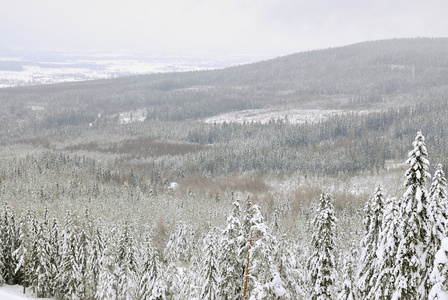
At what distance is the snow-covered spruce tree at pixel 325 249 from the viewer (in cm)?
2475

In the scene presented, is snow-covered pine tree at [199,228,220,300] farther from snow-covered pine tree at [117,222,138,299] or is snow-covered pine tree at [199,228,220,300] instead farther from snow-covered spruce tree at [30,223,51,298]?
snow-covered spruce tree at [30,223,51,298]

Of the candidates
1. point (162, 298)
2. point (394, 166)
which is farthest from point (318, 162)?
point (162, 298)

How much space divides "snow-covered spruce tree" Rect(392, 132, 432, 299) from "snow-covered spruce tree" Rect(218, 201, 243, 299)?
835 centimetres

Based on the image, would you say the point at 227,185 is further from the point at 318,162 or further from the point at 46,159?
the point at 46,159

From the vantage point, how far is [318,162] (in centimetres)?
19062

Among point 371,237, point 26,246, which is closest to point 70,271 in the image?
point 26,246

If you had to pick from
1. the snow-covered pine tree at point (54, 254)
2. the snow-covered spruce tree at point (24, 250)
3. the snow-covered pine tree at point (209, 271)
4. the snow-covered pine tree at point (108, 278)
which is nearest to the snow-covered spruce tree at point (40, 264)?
the snow-covered pine tree at point (54, 254)

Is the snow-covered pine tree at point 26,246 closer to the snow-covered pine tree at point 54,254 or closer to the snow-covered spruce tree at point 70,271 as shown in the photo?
the snow-covered pine tree at point 54,254

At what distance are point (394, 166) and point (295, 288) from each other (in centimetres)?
17713

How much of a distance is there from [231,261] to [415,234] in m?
9.80

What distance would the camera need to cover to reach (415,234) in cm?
1560

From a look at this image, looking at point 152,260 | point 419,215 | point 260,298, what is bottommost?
point 152,260

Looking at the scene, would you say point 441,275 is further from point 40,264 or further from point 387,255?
point 40,264

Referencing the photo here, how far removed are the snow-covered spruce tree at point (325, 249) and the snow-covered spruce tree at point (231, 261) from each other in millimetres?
6730
